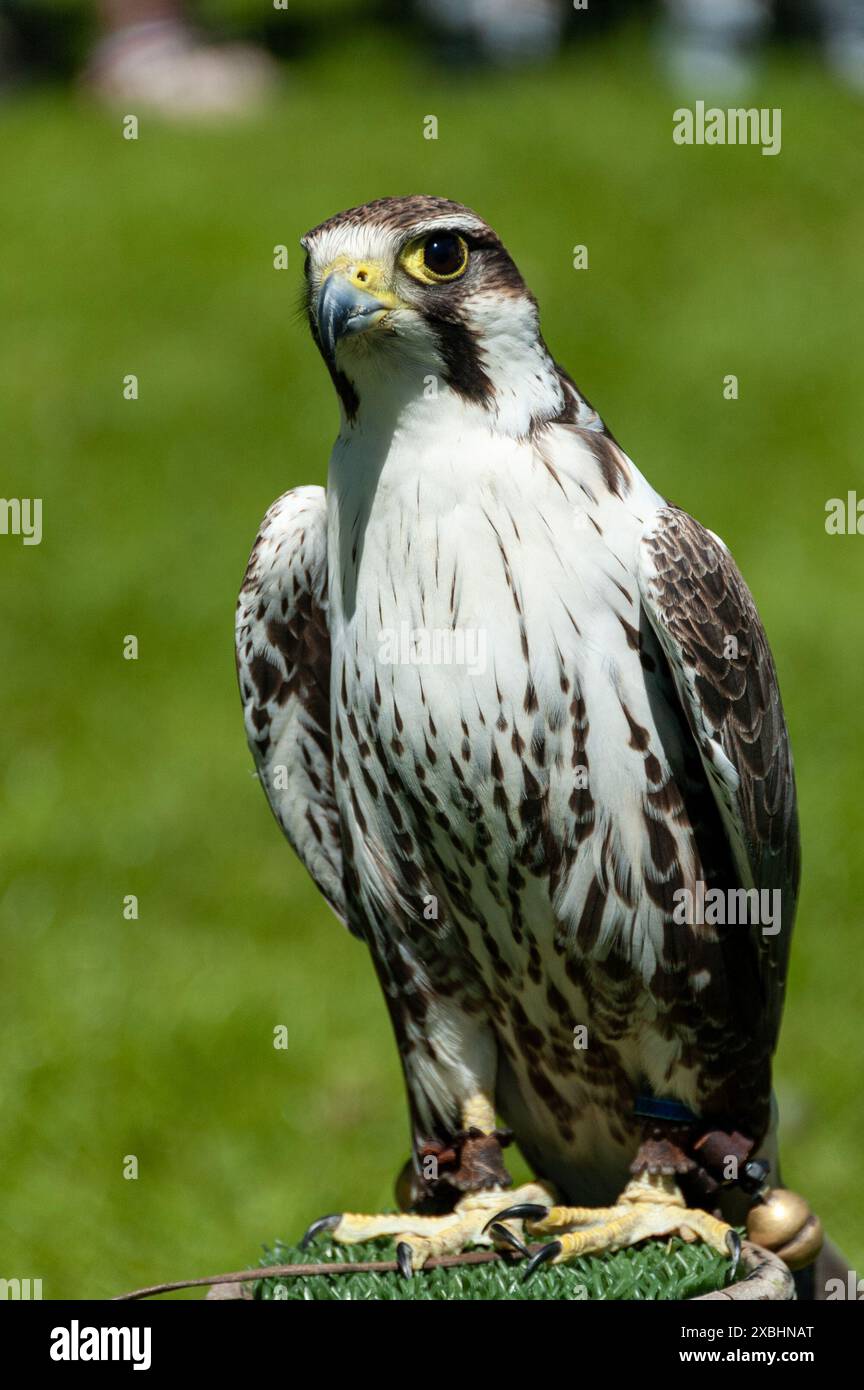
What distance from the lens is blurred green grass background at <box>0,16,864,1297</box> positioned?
5098mm

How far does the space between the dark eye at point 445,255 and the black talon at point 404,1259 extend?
170cm

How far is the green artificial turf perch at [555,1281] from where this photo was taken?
9.75 feet

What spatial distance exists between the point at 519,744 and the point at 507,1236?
91cm

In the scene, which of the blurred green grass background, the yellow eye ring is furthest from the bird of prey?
the blurred green grass background

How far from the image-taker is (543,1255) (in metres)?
3.03

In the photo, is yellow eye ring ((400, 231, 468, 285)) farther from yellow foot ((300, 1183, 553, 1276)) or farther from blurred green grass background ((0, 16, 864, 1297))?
blurred green grass background ((0, 16, 864, 1297))

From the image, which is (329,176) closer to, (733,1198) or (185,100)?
(185,100)

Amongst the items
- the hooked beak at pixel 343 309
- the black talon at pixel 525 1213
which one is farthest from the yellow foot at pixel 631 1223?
the hooked beak at pixel 343 309


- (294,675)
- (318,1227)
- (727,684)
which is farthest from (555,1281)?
(294,675)

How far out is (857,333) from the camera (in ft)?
30.0

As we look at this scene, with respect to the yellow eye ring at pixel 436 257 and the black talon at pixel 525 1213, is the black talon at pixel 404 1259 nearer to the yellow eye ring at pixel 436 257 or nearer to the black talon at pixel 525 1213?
the black talon at pixel 525 1213

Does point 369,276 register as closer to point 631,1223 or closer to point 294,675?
point 294,675

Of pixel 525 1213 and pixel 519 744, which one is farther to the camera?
pixel 525 1213

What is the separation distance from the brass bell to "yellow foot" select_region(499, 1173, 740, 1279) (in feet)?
0.44
